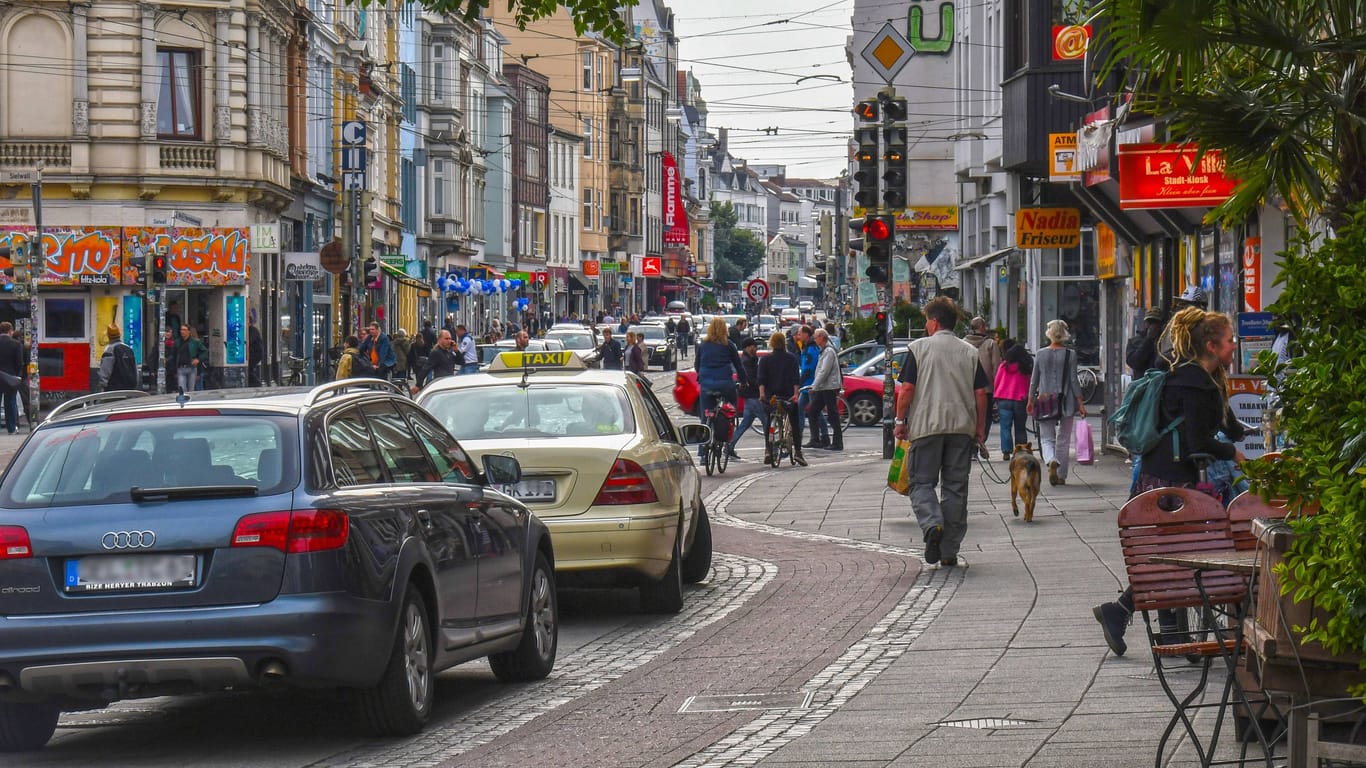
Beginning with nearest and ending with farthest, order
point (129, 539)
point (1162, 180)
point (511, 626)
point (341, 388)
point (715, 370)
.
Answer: point (129, 539) → point (341, 388) → point (511, 626) → point (1162, 180) → point (715, 370)

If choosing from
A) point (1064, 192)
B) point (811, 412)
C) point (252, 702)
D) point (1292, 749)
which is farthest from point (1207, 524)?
point (1064, 192)

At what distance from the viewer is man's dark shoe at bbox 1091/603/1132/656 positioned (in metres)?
9.87

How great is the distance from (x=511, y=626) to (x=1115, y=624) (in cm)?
291

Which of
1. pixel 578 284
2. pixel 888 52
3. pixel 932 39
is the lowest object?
pixel 578 284

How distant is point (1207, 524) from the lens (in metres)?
7.99

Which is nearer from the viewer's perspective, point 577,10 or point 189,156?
point 577,10

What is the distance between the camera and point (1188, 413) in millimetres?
9969

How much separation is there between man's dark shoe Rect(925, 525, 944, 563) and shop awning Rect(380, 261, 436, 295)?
151 ft

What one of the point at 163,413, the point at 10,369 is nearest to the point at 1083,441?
the point at 163,413

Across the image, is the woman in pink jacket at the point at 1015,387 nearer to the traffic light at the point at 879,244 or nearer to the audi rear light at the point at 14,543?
the traffic light at the point at 879,244

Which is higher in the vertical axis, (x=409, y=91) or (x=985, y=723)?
(x=409, y=91)

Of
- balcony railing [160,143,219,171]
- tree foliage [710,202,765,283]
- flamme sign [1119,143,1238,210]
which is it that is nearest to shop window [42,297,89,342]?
balcony railing [160,143,219,171]

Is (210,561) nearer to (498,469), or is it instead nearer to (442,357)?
(498,469)

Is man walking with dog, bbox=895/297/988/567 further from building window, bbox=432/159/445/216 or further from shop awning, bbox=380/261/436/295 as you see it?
building window, bbox=432/159/445/216
